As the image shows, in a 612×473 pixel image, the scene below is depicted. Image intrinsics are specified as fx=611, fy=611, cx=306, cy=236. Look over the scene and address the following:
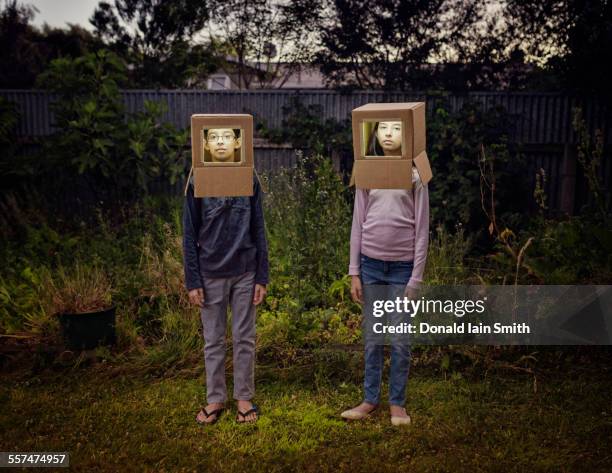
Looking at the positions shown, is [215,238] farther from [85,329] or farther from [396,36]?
[396,36]

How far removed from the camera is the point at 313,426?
3.59 meters

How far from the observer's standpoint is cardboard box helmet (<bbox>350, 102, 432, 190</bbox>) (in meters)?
3.18

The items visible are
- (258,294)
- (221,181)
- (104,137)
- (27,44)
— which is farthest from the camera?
(27,44)

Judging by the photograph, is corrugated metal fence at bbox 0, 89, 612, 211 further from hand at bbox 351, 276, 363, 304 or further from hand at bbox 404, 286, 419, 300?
hand at bbox 404, 286, 419, 300

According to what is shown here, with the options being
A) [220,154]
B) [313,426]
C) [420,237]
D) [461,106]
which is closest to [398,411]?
[313,426]

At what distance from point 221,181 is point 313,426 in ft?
5.01

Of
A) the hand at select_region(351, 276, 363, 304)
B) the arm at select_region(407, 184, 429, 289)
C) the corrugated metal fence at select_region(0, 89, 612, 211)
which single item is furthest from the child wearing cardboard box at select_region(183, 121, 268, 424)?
the corrugated metal fence at select_region(0, 89, 612, 211)

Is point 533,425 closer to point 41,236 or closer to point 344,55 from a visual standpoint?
point 41,236

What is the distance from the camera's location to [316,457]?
3240mm

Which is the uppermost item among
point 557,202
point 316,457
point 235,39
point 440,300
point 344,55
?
point 235,39

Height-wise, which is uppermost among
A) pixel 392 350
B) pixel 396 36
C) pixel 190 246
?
pixel 396 36

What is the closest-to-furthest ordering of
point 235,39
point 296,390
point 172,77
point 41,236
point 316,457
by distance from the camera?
point 316,457 → point 296,390 → point 41,236 → point 235,39 → point 172,77

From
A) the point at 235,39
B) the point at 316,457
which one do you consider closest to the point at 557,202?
the point at 316,457

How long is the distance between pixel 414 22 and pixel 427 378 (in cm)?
735
